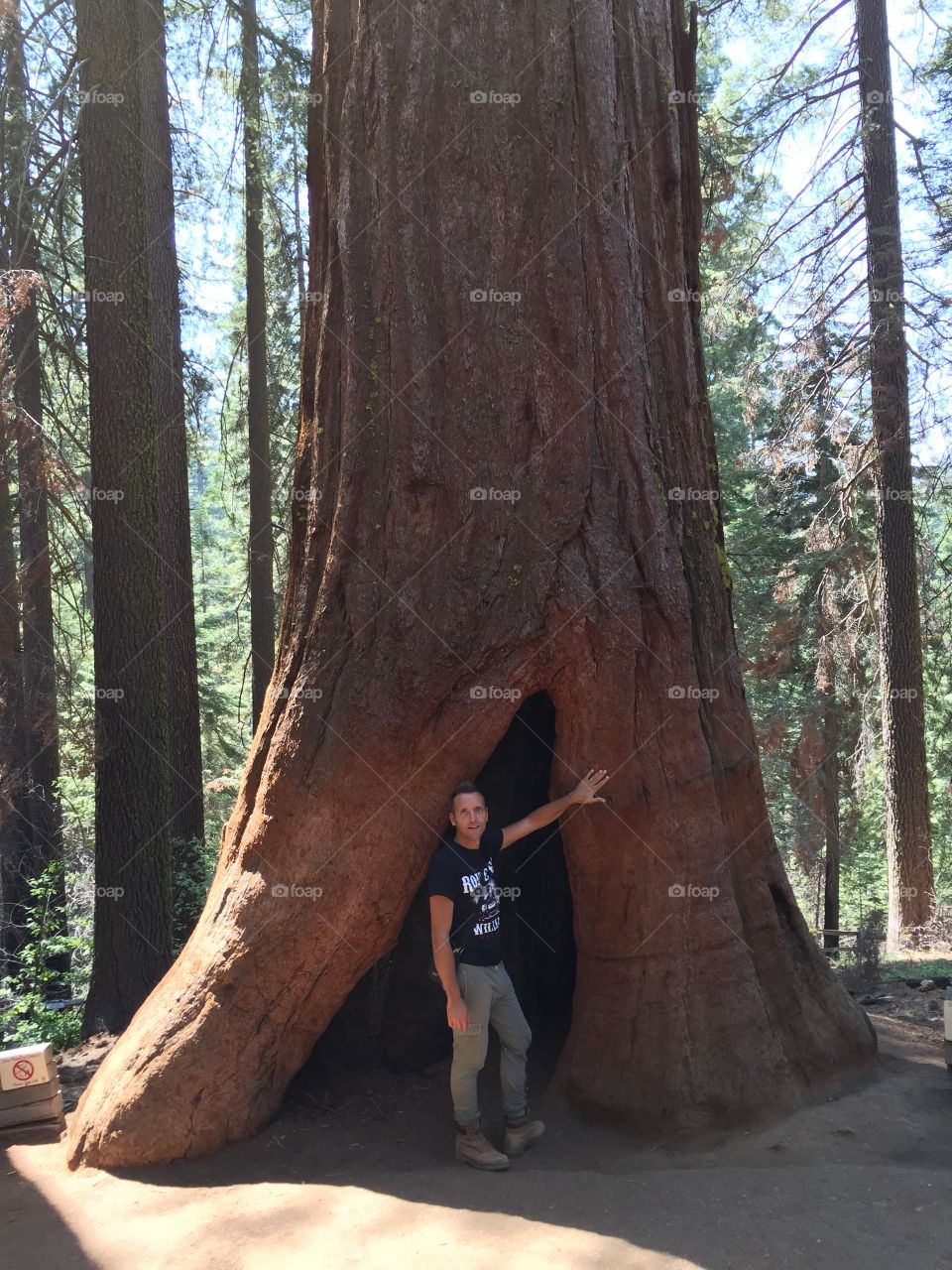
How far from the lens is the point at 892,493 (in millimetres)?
13414

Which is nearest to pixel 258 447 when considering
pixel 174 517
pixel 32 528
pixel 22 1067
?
pixel 174 517

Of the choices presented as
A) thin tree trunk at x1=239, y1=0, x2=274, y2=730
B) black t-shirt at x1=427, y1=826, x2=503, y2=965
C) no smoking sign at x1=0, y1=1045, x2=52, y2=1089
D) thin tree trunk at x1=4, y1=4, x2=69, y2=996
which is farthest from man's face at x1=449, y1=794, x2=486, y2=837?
thin tree trunk at x1=239, y1=0, x2=274, y2=730

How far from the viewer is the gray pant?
5.02 metres

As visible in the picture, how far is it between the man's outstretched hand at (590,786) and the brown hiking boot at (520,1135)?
1.57m

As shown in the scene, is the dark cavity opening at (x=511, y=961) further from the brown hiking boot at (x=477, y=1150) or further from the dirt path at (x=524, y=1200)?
the brown hiking boot at (x=477, y=1150)

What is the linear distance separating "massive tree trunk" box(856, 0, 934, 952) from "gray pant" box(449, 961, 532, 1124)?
9.42 m

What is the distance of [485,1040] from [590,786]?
1338 millimetres

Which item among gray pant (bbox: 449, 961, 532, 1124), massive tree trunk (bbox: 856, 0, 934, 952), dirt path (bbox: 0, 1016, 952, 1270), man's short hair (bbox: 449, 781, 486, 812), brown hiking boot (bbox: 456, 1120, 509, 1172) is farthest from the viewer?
massive tree trunk (bbox: 856, 0, 934, 952)

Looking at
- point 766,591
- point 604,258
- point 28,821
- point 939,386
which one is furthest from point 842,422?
point 28,821

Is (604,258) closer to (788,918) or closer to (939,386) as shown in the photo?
(788,918)

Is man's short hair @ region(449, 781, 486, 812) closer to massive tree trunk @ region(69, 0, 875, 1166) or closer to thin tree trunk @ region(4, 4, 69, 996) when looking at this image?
massive tree trunk @ region(69, 0, 875, 1166)

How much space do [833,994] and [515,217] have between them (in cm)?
458

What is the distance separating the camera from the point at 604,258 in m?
5.68

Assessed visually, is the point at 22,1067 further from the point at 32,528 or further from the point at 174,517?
the point at 32,528
